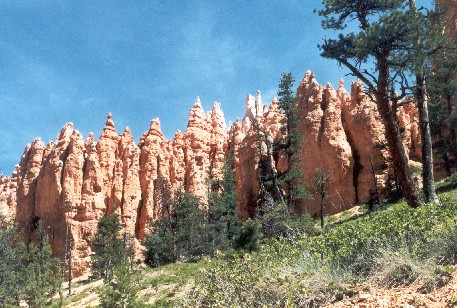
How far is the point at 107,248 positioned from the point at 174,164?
2731 centimetres

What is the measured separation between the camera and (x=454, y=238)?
648cm

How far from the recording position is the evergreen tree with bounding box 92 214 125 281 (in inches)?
1521

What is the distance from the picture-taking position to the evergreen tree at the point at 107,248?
127ft

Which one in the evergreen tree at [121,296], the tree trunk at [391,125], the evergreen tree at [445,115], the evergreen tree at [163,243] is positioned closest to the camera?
the tree trunk at [391,125]

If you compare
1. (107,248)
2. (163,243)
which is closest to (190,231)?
(163,243)

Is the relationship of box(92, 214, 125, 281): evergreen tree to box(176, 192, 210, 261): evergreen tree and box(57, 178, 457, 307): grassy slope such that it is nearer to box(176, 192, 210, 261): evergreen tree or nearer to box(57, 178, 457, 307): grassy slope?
box(176, 192, 210, 261): evergreen tree

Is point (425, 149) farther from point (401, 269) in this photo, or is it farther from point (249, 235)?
point (249, 235)

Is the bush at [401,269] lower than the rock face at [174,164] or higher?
lower

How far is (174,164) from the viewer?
66125mm

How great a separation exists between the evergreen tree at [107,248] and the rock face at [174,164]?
10833 millimetres

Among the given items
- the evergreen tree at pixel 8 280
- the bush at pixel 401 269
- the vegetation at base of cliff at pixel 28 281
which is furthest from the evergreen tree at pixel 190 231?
the bush at pixel 401 269

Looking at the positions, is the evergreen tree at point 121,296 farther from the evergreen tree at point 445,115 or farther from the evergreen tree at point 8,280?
the evergreen tree at point 445,115

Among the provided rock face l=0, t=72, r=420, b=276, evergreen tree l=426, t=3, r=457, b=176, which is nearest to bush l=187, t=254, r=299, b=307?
evergreen tree l=426, t=3, r=457, b=176

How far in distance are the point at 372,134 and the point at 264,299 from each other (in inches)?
1600
